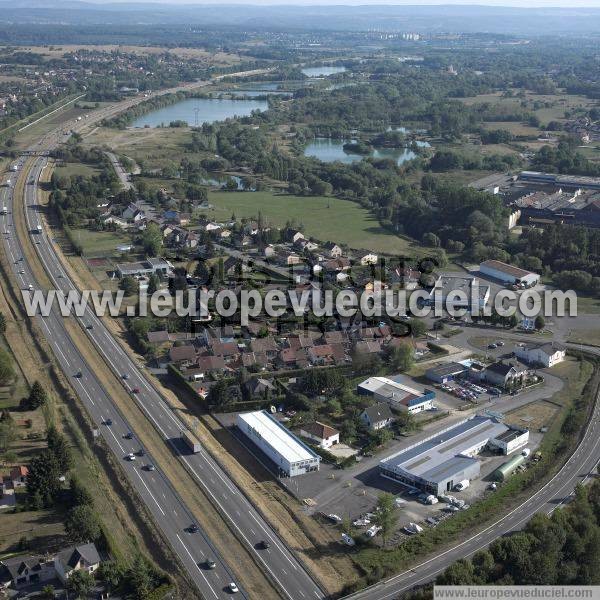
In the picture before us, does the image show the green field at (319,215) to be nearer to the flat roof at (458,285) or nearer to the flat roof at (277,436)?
the flat roof at (458,285)

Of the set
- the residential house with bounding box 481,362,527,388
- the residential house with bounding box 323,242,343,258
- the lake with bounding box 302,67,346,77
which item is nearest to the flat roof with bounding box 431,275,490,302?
the residential house with bounding box 323,242,343,258

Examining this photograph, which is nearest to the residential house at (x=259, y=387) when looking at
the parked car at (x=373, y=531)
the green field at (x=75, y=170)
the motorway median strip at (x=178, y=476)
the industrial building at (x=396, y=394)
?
the industrial building at (x=396, y=394)

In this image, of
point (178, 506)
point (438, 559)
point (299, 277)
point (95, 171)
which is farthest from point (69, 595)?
point (95, 171)

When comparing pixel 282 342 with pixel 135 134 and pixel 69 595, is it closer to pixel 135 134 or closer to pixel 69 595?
pixel 69 595

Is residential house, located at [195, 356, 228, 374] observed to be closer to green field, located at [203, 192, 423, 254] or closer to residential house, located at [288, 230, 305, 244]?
residential house, located at [288, 230, 305, 244]

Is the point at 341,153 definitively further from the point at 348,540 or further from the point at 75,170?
the point at 348,540

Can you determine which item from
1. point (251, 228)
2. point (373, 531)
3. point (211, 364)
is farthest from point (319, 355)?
point (251, 228)
